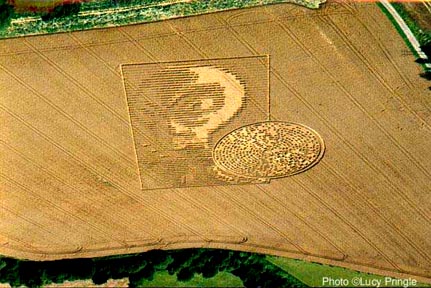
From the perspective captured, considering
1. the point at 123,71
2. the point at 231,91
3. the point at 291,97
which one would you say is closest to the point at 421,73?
the point at 291,97

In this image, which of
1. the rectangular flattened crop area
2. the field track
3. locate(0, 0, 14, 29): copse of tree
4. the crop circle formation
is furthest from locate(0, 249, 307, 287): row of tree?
locate(0, 0, 14, 29): copse of tree

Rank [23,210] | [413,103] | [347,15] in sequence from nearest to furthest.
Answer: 1. [347,15]
2. [413,103]
3. [23,210]

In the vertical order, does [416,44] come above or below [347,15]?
below

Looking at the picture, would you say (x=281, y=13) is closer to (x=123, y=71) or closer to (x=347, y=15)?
(x=347, y=15)

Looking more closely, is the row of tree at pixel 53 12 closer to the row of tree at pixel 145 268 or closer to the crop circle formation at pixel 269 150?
the crop circle formation at pixel 269 150

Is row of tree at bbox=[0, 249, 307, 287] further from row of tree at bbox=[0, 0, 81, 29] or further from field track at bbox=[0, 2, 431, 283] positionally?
row of tree at bbox=[0, 0, 81, 29]
